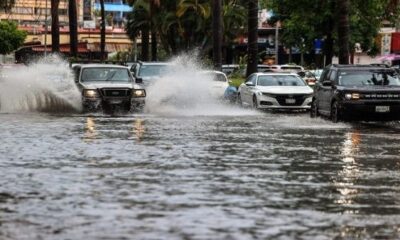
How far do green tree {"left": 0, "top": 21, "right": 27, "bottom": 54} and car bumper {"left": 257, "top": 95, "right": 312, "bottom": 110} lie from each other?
83997 millimetres

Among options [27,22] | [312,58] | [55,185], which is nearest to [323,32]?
[312,58]

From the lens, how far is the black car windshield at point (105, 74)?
95.5ft

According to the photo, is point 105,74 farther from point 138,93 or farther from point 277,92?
point 277,92

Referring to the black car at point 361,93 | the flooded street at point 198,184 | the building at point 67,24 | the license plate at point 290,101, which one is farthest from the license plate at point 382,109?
the building at point 67,24

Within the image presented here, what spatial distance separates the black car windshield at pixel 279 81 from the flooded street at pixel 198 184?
933cm

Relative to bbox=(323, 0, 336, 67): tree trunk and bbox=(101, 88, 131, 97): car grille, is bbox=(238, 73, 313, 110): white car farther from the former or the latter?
bbox=(323, 0, 336, 67): tree trunk

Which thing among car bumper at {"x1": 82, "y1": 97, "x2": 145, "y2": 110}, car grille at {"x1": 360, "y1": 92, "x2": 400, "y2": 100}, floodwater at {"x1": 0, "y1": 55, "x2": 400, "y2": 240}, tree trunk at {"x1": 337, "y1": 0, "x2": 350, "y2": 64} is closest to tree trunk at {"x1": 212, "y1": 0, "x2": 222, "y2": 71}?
tree trunk at {"x1": 337, "y1": 0, "x2": 350, "y2": 64}

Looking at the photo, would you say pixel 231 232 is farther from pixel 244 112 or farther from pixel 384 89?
pixel 244 112

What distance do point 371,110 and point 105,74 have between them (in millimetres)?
9584

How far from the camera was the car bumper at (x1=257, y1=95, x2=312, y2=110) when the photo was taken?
29.4 m

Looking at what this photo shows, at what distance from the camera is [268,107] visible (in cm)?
2958

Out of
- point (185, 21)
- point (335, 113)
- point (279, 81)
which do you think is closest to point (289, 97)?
point (279, 81)

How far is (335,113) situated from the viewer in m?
24.5

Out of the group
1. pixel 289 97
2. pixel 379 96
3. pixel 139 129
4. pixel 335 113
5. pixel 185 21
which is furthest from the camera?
pixel 185 21
